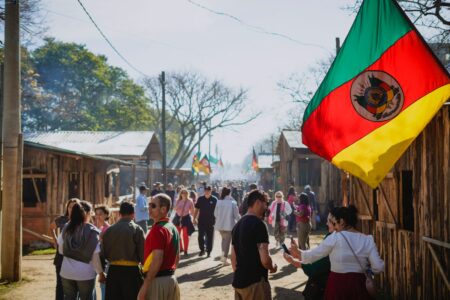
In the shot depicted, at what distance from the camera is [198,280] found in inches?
440

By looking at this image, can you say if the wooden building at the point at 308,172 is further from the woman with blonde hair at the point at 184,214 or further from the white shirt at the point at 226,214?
the white shirt at the point at 226,214

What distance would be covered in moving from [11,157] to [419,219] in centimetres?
845

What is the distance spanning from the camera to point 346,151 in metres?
5.73

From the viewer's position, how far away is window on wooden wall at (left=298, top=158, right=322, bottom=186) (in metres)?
27.9

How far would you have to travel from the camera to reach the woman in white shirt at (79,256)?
644 centimetres

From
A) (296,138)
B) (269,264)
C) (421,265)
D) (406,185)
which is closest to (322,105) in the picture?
(269,264)

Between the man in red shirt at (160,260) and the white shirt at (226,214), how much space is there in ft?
24.9

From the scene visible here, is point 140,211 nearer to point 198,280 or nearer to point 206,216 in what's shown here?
point 206,216

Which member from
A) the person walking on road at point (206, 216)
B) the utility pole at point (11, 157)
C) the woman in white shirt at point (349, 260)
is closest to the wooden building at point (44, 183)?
the utility pole at point (11, 157)

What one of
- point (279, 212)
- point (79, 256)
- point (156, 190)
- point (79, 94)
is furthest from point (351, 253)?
point (79, 94)

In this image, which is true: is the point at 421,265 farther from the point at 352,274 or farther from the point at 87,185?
the point at 87,185

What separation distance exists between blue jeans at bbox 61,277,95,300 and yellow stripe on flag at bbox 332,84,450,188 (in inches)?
143

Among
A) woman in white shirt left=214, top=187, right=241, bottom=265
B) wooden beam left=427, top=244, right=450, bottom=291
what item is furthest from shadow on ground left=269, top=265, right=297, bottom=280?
wooden beam left=427, top=244, right=450, bottom=291

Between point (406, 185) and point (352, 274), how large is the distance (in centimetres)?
479
